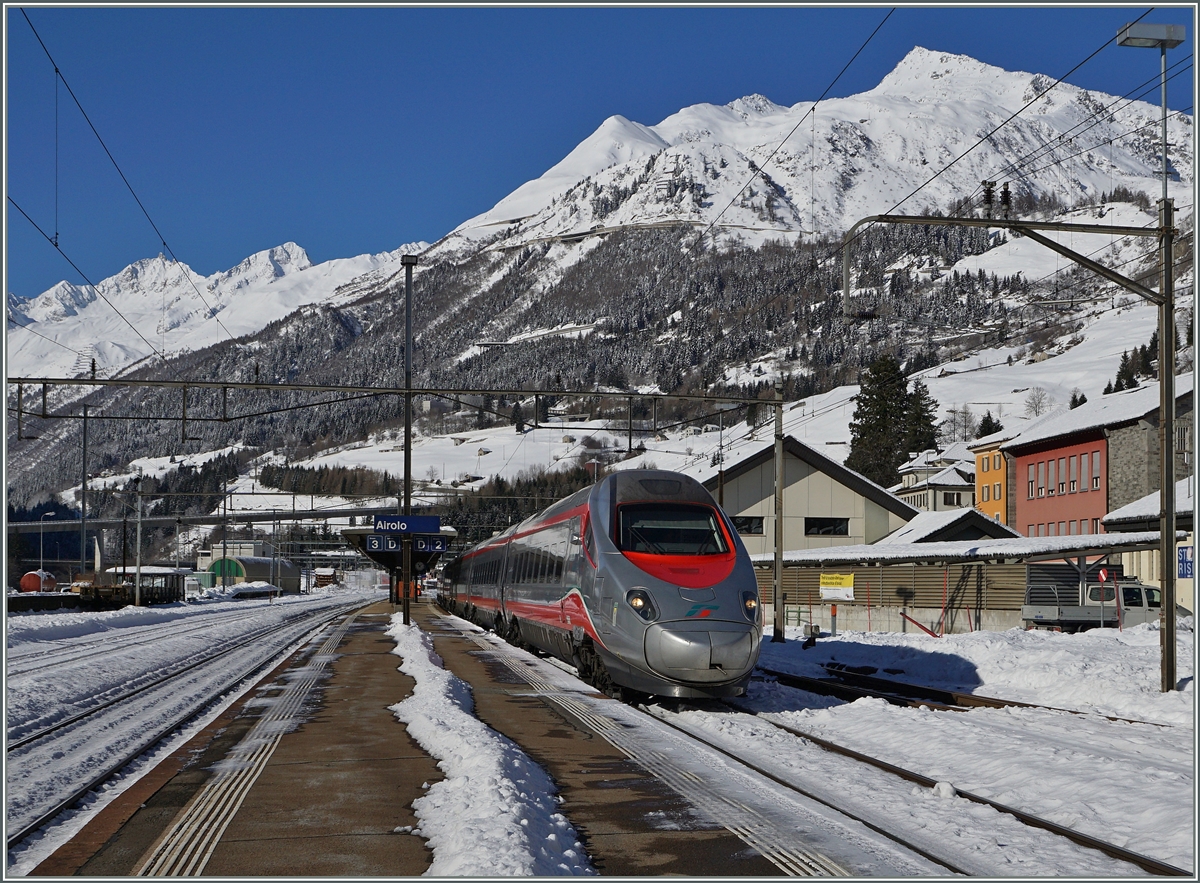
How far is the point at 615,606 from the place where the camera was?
1752 centimetres

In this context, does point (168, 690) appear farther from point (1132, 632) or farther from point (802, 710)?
point (1132, 632)

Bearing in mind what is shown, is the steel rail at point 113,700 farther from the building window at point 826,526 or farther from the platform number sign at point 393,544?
the building window at point 826,526

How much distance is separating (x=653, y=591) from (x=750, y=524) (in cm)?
4469

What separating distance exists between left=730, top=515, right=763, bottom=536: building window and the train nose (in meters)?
44.1

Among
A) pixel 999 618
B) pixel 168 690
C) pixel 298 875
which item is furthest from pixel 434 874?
pixel 999 618

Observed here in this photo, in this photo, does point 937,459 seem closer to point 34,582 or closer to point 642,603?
point 34,582

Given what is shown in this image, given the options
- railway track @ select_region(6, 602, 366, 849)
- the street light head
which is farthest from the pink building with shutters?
railway track @ select_region(6, 602, 366, 849)

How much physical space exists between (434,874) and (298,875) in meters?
0.91

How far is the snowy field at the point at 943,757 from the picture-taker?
861 centimetres

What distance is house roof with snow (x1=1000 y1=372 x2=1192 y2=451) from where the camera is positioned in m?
56.5

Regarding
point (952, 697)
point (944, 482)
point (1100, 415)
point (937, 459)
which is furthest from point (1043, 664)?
point (937, 459)

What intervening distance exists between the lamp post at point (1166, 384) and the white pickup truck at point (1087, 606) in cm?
1663

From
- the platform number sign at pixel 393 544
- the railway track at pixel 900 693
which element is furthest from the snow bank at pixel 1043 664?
the platform number sign at pixel 393 544

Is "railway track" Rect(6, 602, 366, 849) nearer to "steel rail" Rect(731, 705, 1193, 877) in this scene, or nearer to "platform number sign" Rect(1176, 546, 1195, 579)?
"steel rail" Rect(731, 705, 1193, 877)
